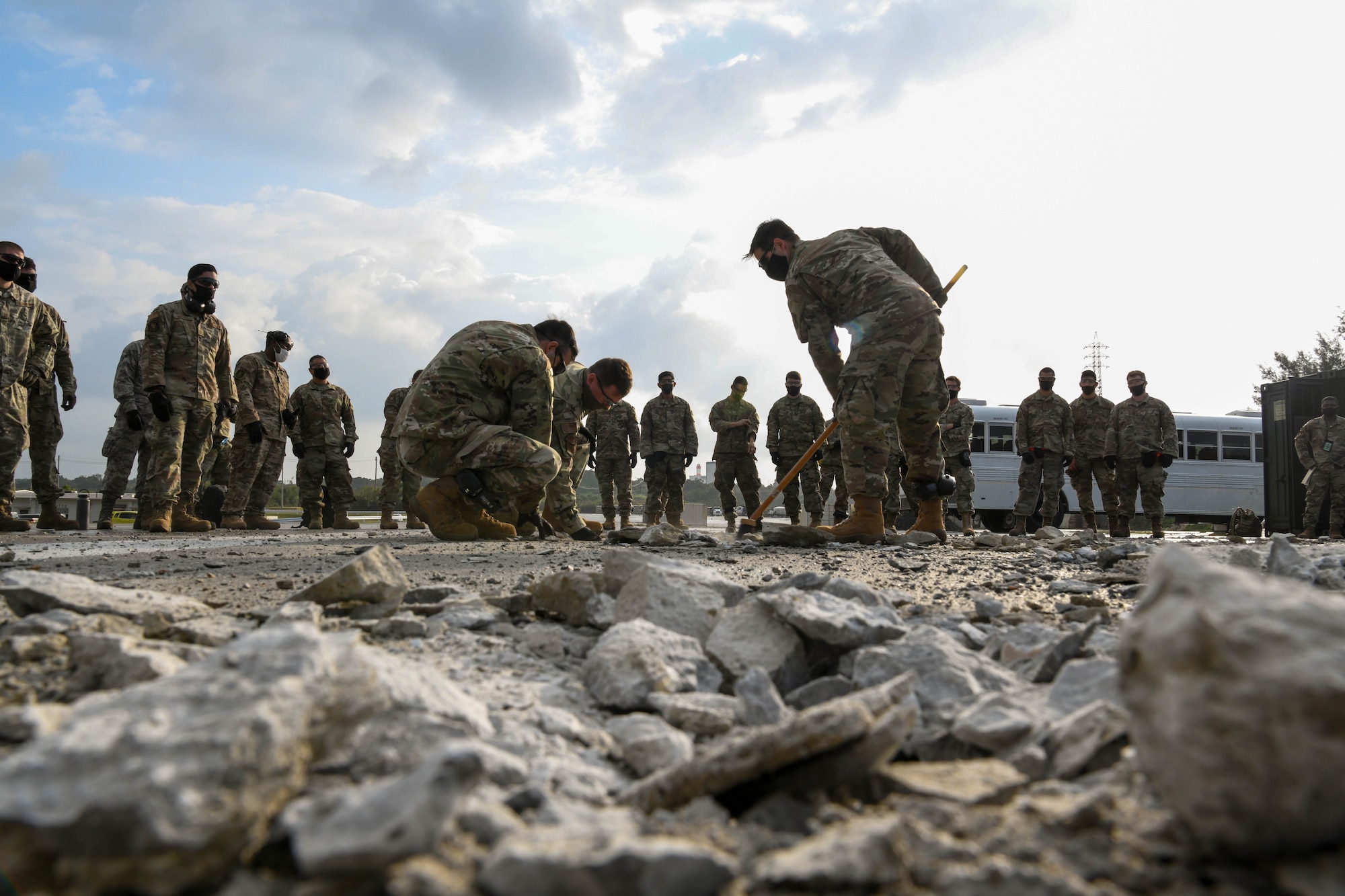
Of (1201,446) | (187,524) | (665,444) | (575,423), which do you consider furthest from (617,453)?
(1201,446)

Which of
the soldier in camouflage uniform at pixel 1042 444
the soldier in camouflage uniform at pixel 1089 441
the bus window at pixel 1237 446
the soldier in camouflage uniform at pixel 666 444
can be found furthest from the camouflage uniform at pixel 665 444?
the bus window at pixel 1237 446

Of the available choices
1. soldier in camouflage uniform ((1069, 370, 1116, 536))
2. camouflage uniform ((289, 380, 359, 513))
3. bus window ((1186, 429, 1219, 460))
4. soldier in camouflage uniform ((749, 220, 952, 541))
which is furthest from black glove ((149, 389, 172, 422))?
bus window ((1186, 429, 1219, 460))

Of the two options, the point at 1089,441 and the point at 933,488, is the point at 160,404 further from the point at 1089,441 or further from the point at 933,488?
the point at 1089,441

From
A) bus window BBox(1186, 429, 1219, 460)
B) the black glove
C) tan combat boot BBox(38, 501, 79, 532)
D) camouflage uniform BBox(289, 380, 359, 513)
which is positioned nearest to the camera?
the black glove

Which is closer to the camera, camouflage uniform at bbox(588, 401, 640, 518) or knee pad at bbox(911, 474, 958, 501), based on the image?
knee pad at bbox(911, 474, 958, 501)

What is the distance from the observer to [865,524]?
15.5ft

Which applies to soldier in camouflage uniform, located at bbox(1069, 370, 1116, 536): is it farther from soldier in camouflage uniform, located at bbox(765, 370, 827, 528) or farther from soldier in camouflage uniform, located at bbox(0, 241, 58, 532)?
soldier in camouflage uniform, located at bbox(0, 241, 58, 532)

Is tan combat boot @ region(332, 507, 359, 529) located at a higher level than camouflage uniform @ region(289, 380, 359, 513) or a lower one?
lower

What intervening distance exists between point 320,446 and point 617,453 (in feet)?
12.3

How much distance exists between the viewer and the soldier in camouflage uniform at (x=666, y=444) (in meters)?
10.4

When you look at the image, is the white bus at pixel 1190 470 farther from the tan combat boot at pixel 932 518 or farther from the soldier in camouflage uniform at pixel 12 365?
the soldier in camouflage uniform at pixel 12 365

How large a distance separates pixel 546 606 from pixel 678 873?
1465mm

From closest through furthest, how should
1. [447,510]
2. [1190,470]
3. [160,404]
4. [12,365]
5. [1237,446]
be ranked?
1. [447,510]
2. [160,404]
3. [12,365]
4. [1190,470]
5. [1237,446]

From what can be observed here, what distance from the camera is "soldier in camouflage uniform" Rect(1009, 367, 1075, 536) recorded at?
953cm
